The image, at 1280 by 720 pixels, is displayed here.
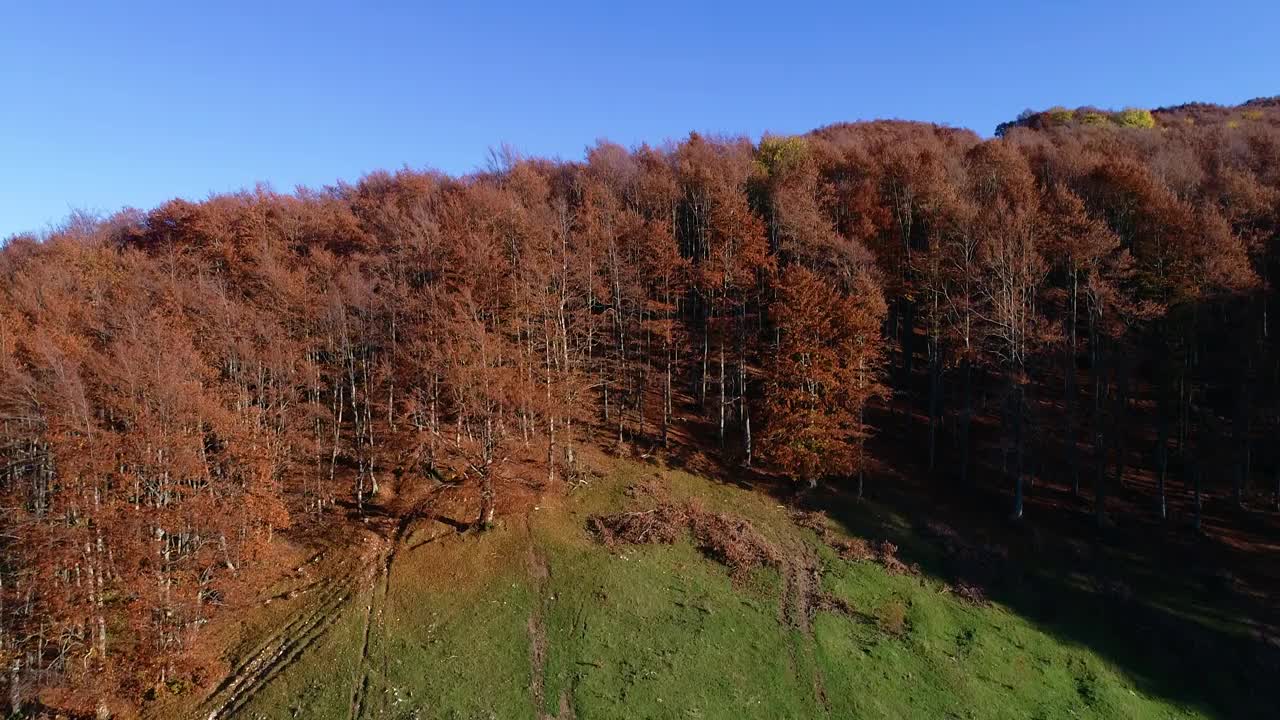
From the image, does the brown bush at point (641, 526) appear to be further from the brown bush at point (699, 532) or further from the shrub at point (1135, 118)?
the shrub at point (1135, 118)

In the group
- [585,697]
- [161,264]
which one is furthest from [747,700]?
[161,264]

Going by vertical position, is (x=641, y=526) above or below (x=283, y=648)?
above

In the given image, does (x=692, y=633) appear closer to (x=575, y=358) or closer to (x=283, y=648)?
(x=283, y=648)

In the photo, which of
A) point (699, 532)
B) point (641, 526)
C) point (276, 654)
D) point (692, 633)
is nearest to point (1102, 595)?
point (699, 532)

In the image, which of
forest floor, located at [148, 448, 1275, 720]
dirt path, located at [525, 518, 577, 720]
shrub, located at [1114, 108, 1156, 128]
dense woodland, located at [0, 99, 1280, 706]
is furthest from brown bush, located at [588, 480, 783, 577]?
shrub, located at [1114, 108, 1156, 128]

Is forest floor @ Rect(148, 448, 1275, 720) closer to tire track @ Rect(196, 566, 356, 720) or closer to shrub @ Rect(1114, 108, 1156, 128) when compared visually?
tire track @ Rect(196, 566, 356, 720)

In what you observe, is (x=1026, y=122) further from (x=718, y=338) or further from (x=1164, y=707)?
(x=1164, y=707)
